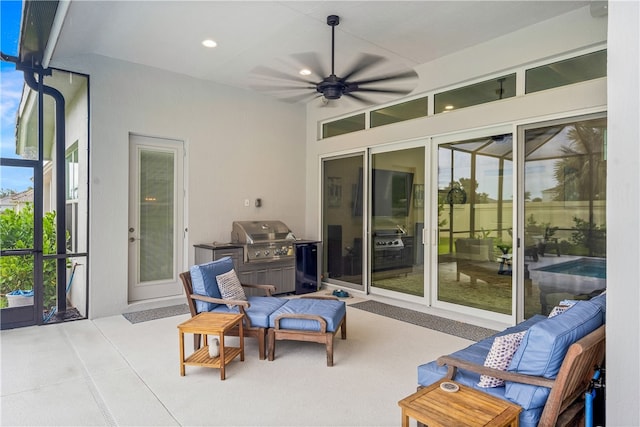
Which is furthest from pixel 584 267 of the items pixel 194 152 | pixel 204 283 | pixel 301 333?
pixel 194 152

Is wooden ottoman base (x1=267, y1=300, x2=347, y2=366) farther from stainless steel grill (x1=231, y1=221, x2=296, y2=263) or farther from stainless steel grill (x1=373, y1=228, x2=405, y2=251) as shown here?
stainless steel grill (x1=373, y1=228, x2=405, y2=251)

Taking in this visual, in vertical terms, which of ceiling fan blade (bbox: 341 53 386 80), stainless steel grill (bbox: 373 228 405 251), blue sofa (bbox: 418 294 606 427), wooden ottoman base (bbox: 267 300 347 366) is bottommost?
wooden ottoman base (bbox: 267 300 347 366)

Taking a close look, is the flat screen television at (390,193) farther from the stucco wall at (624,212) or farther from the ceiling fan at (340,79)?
the stucco wall at (624,212)

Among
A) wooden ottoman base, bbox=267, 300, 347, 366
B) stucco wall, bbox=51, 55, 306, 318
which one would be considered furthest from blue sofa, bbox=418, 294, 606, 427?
stucco wall, bbox=51, 55, 306, 318

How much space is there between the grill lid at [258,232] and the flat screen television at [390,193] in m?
1.29

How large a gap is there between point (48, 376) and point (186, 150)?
11.2 feet

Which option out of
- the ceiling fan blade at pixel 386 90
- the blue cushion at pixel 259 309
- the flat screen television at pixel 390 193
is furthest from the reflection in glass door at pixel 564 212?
the blue cushion at pixel 259 309

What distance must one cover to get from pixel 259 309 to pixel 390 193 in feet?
9.54

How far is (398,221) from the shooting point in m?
5.64

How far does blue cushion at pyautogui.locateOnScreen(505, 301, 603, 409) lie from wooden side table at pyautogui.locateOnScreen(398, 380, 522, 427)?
3.4 inches

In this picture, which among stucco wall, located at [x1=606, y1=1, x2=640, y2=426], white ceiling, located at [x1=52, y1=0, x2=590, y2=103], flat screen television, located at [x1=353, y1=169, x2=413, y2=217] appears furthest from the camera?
flat screen television, located at [x1=353, y1=169, x2=413, y2=217]

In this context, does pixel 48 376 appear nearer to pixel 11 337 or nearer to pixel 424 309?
pixel 11 337

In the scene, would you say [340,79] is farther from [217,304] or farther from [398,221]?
[398,221]

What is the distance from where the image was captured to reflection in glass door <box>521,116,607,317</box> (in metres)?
3.72
